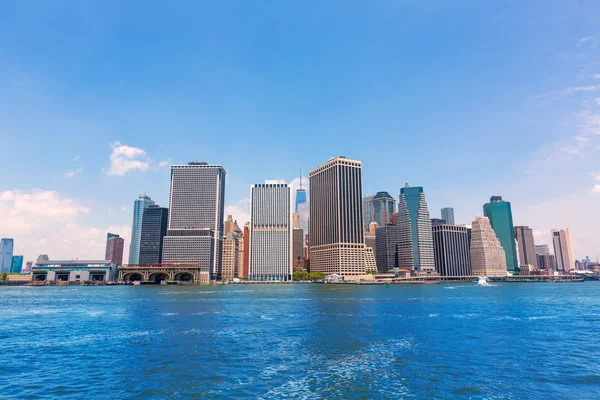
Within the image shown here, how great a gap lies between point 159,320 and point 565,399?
62586 millimetres

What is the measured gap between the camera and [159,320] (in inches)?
2805

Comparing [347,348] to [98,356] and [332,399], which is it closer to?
[332,399]

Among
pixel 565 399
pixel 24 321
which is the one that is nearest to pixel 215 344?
pixel 565 399

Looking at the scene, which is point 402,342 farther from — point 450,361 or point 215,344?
point 215,344

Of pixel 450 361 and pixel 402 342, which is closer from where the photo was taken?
pixel 450 361

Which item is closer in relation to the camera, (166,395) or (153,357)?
(166,395)

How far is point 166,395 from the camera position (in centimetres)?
3038

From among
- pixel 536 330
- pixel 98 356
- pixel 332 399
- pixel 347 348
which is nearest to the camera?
pixel 332 399

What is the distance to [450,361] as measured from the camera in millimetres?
40406

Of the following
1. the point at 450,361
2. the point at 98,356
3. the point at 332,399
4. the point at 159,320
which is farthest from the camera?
the point at 159,320

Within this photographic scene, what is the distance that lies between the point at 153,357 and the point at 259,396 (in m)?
17.9

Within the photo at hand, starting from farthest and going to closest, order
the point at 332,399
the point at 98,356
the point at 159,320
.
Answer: the point at 159,320, the point at 98,356, the point at 332,399

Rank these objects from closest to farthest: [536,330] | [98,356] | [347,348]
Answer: [98,356] < [347,348] < [536,330]

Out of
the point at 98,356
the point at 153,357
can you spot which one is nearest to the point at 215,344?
the point at 153,357
